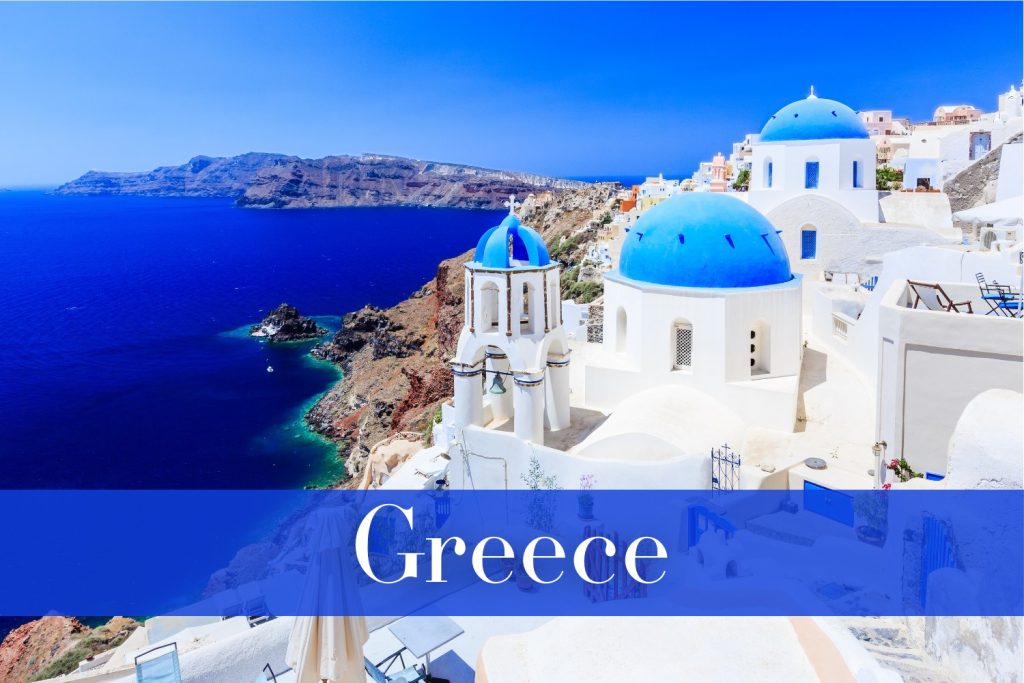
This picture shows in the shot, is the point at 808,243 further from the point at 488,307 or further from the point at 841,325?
the point at 488,307

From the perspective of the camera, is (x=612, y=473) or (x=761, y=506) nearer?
(x=761, y=506)

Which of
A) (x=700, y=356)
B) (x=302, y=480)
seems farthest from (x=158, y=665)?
(x=302, y=480)

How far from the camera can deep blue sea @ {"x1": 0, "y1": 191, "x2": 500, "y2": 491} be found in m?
31.0

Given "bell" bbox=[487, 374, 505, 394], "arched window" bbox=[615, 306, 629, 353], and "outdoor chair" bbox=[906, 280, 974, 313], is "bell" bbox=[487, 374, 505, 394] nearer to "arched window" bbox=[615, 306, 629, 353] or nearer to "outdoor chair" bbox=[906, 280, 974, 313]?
"arched window" bbox=[615, 306, 629, 353]

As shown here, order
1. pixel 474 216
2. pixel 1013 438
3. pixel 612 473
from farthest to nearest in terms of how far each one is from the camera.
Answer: pixel 474 216, pixel 612 473, pixel 1013 438

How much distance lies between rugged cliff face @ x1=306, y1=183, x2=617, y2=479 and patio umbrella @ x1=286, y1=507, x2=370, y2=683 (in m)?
19.2

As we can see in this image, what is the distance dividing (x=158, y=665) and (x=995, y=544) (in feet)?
23.8

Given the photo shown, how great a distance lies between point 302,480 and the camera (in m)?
28.4

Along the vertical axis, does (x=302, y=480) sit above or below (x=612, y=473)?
below

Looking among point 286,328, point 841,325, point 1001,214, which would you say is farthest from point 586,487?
point 286,328

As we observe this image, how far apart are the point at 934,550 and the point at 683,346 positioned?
6569mm

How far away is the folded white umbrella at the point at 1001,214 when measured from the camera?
49.1 feet

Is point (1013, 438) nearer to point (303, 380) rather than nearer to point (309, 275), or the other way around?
point (303, 380)

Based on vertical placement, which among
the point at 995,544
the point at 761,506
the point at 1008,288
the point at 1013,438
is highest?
the point at 1008,288
